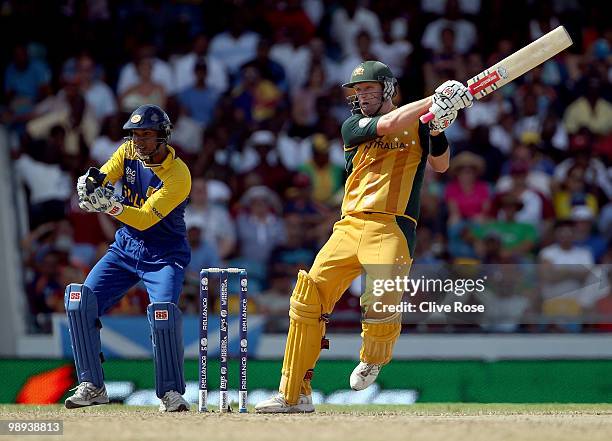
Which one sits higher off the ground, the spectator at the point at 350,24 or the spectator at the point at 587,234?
the spectator at the point at 350,24

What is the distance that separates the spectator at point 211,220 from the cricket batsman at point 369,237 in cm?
462

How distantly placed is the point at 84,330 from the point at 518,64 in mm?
3093

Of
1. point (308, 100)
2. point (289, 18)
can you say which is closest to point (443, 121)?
point (308, 100)

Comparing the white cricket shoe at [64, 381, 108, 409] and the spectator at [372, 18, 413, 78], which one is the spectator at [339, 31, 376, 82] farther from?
the white cricket shoe at [64, 381, 108, 409]

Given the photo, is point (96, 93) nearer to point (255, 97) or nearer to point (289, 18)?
point (255, 97)

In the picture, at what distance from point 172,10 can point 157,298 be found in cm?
696

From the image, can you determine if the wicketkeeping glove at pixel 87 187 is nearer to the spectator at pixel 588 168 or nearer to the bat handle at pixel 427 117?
the bat handle at pixel 427 117

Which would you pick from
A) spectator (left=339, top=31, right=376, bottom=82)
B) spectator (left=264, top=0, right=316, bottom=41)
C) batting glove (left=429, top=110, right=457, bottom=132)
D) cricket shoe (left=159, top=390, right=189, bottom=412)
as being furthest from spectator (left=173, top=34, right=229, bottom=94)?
batting glove (left=429, top=110, right=457, bottom=132)

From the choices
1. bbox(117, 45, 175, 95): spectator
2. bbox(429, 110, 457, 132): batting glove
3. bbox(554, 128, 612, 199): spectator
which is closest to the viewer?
bbox(429, 110, 457, 132): batting glove

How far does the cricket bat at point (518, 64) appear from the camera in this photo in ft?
23.7

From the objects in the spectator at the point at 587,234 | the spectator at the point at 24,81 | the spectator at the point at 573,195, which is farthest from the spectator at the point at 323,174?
the spectator at the point at 24,81

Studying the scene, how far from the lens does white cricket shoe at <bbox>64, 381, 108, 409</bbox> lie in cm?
768

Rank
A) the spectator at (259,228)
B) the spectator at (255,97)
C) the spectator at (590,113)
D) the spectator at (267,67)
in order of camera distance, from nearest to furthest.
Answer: the spectator at (259,228), the spectator at (590,113), the spectator at (255,97), the spectator at (267,67)

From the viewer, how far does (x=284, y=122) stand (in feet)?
42.5
